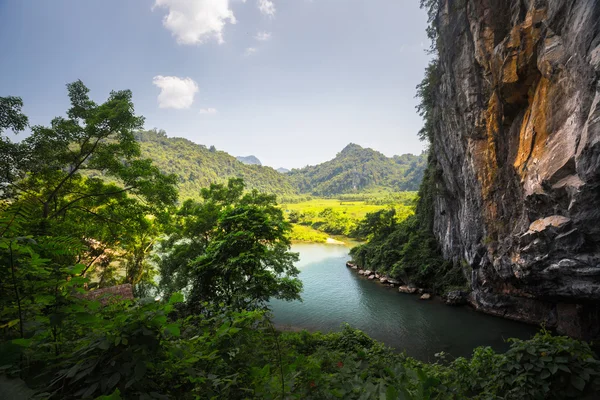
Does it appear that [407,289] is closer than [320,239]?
Yes

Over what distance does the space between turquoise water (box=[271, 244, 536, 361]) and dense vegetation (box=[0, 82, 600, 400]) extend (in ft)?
15.0

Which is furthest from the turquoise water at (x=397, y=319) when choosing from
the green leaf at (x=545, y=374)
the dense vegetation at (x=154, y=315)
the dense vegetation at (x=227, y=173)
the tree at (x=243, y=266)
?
the dense vegetation at (x=227, y=173)

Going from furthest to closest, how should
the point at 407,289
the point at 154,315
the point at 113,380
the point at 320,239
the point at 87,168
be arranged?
the point at 320,239
the point at 407,289
the point at 87,168
the point at 154,315
the point at 113,380

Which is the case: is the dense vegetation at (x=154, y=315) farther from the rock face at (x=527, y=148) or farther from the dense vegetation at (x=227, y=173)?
the dense vegetation at (x=227, y=173)

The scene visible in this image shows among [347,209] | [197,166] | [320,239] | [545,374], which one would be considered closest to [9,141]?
[545,374]

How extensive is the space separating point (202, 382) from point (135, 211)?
405 inches

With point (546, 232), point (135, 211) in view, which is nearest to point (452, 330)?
point (546, 232)

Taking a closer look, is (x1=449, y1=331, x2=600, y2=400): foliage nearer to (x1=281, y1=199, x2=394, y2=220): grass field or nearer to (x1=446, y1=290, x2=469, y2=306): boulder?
(x1=446, y1=290, x2=469, y2=306): boulder

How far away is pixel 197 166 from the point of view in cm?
12244

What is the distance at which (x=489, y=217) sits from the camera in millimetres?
13383

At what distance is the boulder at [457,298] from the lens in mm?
17625

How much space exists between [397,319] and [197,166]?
12277 centimetres

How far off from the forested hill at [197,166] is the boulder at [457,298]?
8839cm

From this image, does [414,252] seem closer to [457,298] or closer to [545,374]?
[457,298]
